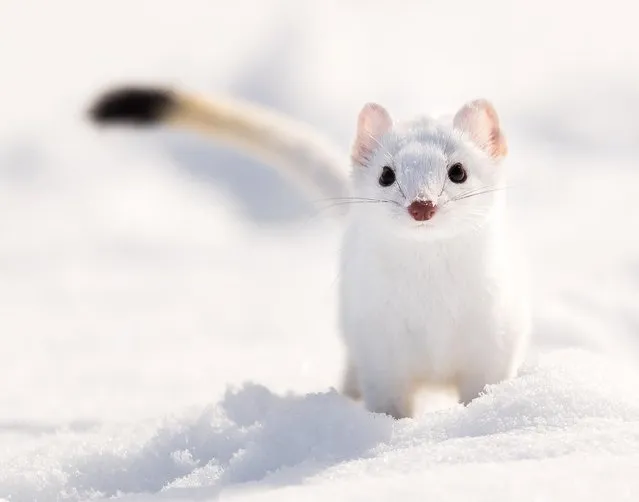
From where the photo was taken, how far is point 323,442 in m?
3.05

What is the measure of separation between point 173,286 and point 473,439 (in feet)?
12.4

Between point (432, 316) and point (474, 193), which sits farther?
point (432, 316)

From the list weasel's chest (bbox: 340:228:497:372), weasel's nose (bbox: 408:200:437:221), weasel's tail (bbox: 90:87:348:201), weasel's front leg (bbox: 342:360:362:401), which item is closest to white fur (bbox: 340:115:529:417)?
weasel's chest (bbox: 340:228:497:372)

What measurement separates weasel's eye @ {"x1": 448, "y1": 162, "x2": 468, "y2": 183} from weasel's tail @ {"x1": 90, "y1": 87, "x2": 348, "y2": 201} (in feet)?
4.07

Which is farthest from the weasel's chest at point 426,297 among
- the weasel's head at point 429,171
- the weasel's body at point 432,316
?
the weasel's head at point 429,171

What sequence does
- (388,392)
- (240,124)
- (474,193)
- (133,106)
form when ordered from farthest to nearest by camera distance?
(133,106) < (240,124) < (388,392) < (474,193)

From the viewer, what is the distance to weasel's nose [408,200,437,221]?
3.01m

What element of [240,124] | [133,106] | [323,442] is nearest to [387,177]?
[323,442]

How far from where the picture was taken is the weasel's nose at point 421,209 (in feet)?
9.86

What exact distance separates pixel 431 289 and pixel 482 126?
488mm

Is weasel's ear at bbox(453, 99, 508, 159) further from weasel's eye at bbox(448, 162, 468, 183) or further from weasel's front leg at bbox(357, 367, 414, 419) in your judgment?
weasel's front leg at bbox(357, 367, 414, 419)

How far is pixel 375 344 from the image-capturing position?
333 cm

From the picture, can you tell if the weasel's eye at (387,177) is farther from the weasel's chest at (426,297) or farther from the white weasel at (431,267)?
A: the weasel's chest at (426,297)

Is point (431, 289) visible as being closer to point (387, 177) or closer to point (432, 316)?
point (432, 316)
